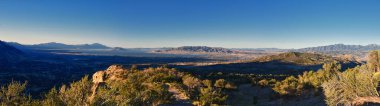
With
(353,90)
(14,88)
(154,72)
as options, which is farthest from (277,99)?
(14,88)

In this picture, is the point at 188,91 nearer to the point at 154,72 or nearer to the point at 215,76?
the point at 154,72

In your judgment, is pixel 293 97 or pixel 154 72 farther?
pixel 154 72

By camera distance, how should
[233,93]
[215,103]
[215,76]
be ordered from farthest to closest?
[215,76]
[233,93]
[215,103]

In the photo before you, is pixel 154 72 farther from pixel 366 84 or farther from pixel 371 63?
pixel 371 63

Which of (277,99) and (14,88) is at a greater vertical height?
(14,88)

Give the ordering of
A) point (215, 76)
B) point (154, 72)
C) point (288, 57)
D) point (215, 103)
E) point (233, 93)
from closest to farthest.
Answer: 1. point (215, 103)
2. point (233, 93)
3. point (154, 72)
4. point (215, 76)
5. point (288, 57)

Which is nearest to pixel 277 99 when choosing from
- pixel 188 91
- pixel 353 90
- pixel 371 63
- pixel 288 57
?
pixel 353 90

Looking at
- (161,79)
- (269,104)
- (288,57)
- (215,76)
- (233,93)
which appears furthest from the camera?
(288,57)

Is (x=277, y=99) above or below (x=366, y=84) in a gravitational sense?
below

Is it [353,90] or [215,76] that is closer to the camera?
[353,90]
